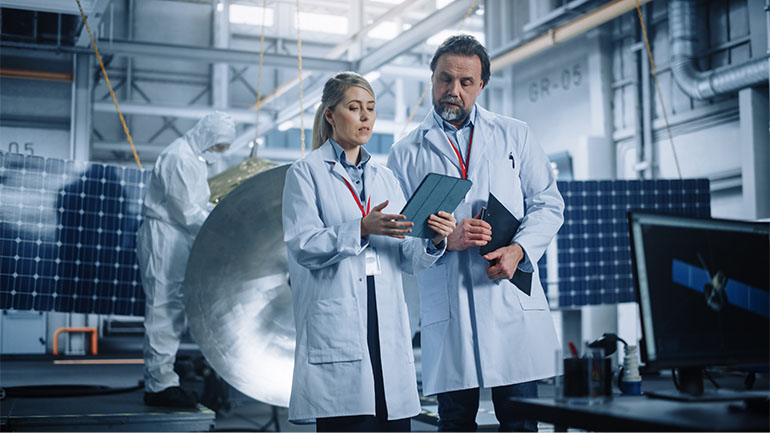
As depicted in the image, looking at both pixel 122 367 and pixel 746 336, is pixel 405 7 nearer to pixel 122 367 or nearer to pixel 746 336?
pixel 122 367

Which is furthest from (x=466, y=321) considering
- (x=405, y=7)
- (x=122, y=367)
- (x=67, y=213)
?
(x=122, y=367)

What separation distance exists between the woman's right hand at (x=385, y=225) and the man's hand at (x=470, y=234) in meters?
0.25

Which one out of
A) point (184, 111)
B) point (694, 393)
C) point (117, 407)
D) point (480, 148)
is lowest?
point (117, 407)

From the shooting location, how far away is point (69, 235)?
507 cm

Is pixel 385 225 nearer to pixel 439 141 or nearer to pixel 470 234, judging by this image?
pixel 470 234

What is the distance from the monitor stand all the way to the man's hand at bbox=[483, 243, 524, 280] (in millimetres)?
721

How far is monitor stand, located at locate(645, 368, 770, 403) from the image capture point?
1.49m

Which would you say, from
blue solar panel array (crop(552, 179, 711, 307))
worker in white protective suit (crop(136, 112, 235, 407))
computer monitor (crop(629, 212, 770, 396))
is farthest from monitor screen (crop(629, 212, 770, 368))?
blue solar panel array (crop(552, 179, 711, 307))

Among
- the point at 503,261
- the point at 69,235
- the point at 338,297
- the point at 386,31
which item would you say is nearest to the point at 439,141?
the point at 503,261

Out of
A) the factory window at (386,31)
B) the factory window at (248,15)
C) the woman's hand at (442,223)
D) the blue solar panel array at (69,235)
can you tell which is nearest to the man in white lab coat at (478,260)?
the woman's hand at (442,223)

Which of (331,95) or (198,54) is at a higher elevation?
(198,54)

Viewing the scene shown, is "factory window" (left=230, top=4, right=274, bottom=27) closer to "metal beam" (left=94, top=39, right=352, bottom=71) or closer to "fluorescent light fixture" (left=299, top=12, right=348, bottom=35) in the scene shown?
"fluorescent light fixture" (left=299, top=12, right=348, bottom=35)

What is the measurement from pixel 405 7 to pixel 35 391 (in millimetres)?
5290

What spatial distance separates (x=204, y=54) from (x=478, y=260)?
623cm
